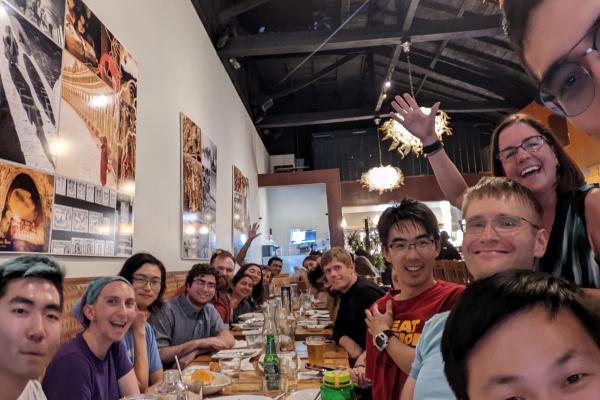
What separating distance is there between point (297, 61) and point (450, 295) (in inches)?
334

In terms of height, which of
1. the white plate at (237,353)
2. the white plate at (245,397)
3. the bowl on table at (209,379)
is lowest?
the white plate at (237,353)

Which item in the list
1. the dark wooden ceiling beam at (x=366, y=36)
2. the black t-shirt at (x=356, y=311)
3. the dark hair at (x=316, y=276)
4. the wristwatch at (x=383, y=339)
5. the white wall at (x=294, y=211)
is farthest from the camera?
the white wall at (x=294, y=211)

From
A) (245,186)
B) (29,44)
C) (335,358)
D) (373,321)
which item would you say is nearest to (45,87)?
(29,44)

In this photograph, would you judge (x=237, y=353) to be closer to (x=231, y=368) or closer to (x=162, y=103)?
(x=231, y=368)

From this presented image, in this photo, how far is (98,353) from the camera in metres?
1.76

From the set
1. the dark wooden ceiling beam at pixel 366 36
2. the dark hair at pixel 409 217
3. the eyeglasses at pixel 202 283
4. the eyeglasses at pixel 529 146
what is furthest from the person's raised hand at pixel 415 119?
the dark wooden ceiling beam at pixel 366 36

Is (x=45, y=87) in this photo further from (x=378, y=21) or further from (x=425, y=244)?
(x=378, y=21)

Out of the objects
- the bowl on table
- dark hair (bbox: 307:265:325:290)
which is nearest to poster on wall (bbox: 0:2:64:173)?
the bowl on table

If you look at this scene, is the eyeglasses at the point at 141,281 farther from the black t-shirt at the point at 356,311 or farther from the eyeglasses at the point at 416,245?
the eyeglasses at the point at 416,245

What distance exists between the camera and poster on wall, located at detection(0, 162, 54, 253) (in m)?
1.77

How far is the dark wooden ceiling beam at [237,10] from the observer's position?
611 centimetres

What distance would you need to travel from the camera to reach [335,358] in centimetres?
235

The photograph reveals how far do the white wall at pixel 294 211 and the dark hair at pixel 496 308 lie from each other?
1087 cm

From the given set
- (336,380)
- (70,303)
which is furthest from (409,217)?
(70,303)
